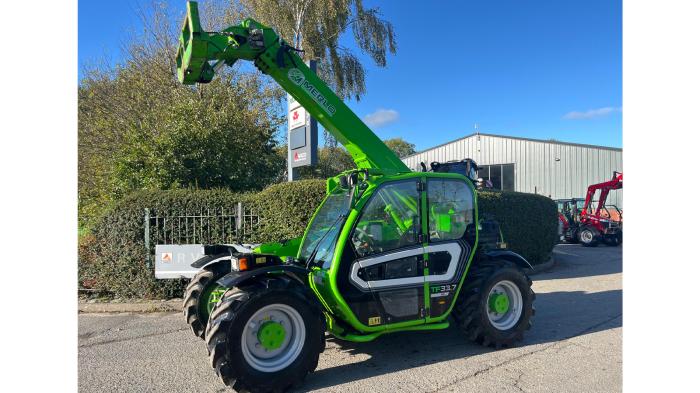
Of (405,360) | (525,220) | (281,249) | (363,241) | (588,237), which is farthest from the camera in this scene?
(588,237)

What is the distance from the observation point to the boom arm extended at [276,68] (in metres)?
4.13

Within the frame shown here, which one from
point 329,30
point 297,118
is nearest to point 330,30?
point 329,30

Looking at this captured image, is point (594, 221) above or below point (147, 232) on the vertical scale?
below

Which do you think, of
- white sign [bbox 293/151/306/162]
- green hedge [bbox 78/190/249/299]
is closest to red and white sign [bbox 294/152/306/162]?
white sign [bbox 293/151/306/162]

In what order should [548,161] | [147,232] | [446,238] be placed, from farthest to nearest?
1. [548,161]
2. [147,232]
3. [446,238]

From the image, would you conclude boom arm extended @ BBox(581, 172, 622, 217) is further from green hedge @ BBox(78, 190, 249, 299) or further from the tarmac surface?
green hedge @ BBox(78, 190, 249, 299)

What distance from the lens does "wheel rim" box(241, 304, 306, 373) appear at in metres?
3.82

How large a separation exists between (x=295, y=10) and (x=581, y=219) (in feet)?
46.9

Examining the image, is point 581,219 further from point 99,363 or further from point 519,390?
point 99,363

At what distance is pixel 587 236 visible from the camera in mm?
17125

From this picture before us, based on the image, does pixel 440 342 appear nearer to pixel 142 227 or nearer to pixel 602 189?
pixel 142 227

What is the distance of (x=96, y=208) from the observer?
10992mm

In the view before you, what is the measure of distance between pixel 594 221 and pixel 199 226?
50.4ft

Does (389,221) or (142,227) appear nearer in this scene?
(389,221)
